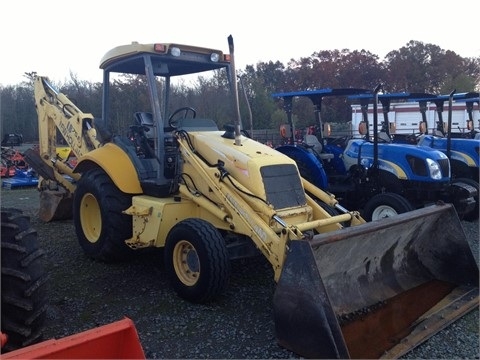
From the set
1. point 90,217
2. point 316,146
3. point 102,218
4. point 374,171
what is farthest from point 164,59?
point 374,171

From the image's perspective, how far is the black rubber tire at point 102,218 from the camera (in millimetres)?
5637

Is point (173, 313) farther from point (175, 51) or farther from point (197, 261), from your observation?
point (175, 51)

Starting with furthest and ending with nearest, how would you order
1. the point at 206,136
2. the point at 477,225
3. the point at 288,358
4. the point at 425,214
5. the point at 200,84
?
1. the point at 477,225
2. the point at 200,84
3. the point at 206,136
4. the point at 425,214
5. the point at 288,358

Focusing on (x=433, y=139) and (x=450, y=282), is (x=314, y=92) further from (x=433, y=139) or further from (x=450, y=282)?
(x=450, y=282)

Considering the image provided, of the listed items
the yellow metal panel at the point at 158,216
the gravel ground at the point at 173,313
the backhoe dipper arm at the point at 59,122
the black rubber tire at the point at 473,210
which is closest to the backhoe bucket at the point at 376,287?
the gravel ground at the point at 173,313

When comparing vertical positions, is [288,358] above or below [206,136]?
below

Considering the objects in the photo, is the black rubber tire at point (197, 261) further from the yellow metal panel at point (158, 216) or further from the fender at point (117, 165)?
the fender at point (117, 165)

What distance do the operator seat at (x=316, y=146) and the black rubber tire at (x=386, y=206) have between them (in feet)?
4.73

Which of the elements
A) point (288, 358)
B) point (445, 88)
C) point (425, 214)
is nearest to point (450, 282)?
point (425, 214)

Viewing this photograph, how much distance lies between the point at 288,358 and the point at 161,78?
4325 millimetres

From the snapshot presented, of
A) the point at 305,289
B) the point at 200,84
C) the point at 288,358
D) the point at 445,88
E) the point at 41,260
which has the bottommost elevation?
the point at 288,358

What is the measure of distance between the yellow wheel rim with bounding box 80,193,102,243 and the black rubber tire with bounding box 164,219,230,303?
5.81 feet

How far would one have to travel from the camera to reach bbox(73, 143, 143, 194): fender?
561cm

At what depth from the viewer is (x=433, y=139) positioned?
1001cm
